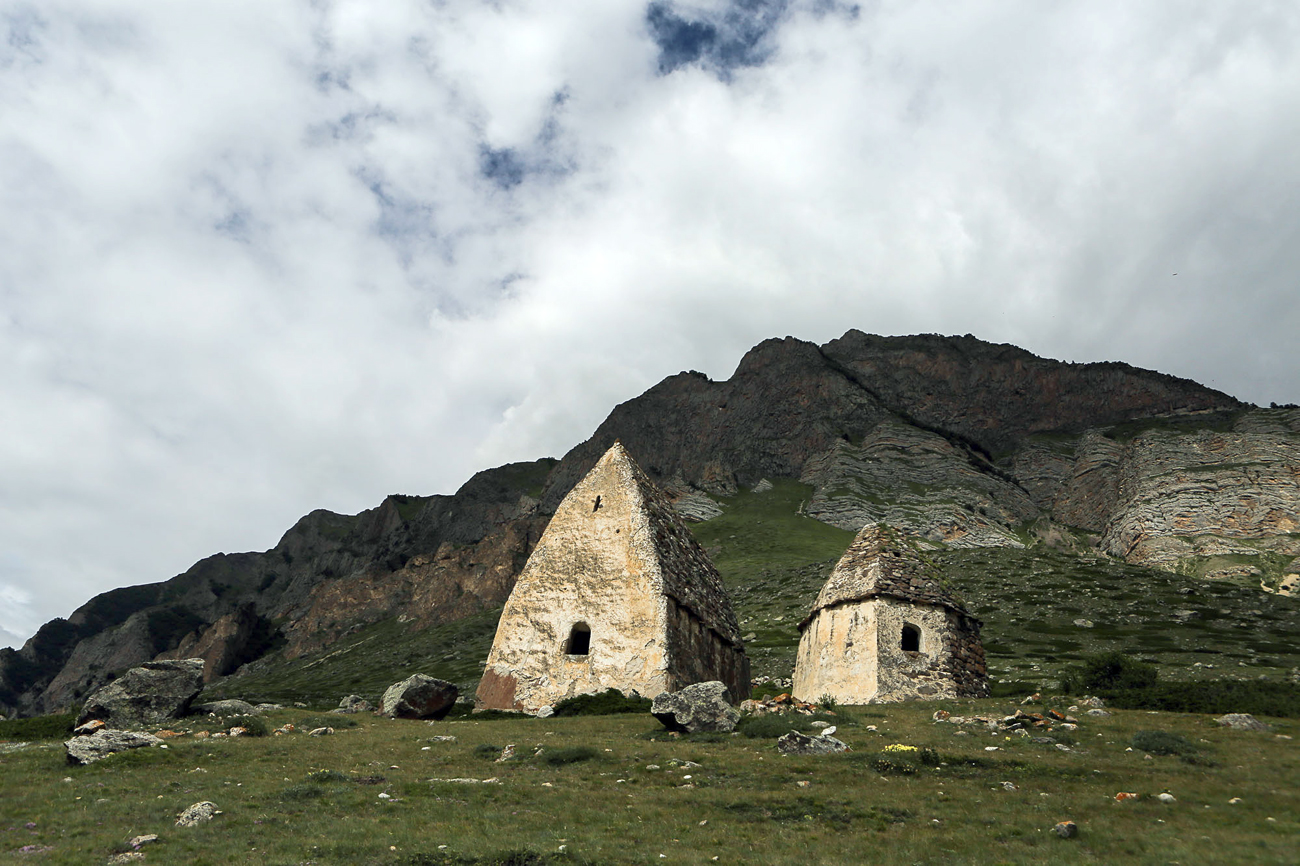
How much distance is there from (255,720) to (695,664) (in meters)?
16.2

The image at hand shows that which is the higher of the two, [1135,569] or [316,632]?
[1135,569]

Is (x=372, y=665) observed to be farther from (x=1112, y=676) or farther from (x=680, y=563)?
(x=1112, y=676)

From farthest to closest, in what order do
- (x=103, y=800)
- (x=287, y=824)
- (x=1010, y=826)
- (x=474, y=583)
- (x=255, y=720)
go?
(x=474, y=583) < (x=255, y=720) < (x=103, y=800) < (x=287, y=824) < (x=1010, y=826)

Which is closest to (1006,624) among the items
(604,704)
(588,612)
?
(588,612)

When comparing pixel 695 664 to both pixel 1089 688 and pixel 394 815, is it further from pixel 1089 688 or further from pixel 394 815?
pixel 394 815

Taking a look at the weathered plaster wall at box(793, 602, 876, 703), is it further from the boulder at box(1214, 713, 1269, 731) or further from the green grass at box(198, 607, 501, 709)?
the green grass at box(198, 607, 501, 709)

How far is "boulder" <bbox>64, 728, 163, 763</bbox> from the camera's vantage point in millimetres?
17953

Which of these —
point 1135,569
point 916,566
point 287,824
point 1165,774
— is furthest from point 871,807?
point 1135,569

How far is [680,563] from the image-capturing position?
32938 mm

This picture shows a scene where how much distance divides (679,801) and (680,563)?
18.9 meters

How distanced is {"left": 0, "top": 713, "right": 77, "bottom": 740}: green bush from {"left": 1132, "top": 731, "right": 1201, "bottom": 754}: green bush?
32.3 metres

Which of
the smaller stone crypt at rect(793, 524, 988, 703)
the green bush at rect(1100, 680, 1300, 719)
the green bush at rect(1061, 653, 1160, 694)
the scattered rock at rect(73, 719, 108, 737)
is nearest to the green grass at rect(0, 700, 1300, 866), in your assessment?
the scattered rock at rect(73, 719, 108, 737)

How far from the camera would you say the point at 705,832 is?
12211 mm

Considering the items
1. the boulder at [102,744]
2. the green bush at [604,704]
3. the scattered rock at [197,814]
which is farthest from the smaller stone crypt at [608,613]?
the scattered rock at [197,814]
